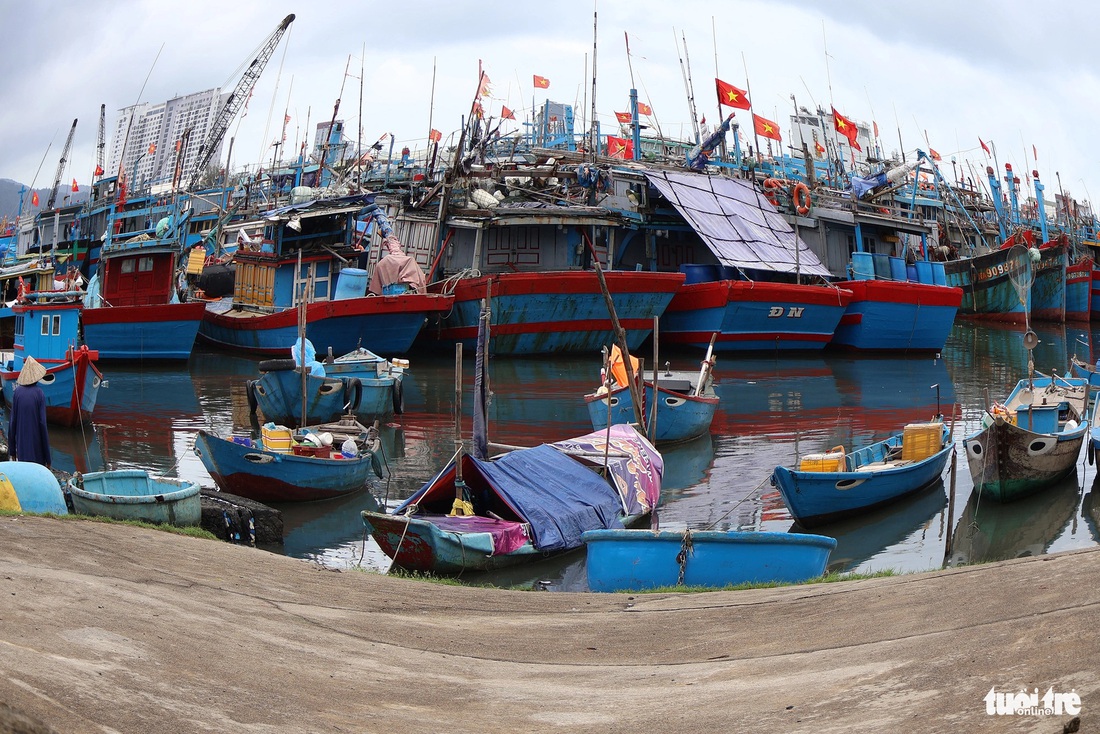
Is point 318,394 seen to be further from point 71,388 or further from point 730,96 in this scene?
point 730,96

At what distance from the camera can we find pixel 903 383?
30844 mm

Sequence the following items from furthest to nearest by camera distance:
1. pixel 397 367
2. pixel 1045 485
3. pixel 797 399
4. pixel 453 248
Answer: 1. pixel 453 248
2. pixel 797 399
3. pixel 397 367
4. pixel 1045 485

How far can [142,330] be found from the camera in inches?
1216

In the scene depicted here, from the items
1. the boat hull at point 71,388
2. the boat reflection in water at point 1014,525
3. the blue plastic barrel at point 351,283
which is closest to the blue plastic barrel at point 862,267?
the blue plastic barrel at point 351,283

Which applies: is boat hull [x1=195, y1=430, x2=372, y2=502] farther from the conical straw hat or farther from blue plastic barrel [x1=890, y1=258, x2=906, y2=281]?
blue plastic barrel [x1=890, y1=258, x2=906, y2=281]

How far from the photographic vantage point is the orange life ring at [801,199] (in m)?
39.4

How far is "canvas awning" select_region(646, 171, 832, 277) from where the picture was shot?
35531 millimetres

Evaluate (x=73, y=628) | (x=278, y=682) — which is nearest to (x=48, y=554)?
(x=73, y=628)

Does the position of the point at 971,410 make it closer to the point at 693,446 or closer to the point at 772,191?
the point at 693,446

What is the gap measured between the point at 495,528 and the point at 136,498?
3.85 metres

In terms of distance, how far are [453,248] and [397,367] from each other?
10.9 metres

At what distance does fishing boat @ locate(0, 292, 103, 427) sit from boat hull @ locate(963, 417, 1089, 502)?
635 inches

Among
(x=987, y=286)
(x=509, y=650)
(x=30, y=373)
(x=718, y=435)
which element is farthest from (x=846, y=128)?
(x=509, y=650)

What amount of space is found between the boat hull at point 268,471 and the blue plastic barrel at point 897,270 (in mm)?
30105
